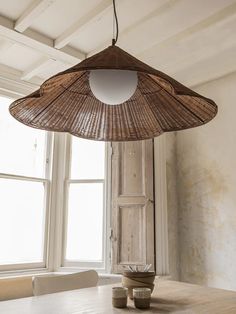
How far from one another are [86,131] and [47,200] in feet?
6.18

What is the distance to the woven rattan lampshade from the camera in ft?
4.75

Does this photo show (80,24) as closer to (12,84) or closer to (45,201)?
(12,84)

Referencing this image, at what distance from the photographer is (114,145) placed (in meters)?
→ 3.45

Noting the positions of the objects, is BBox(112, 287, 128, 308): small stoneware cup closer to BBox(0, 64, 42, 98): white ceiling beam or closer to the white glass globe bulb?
the white glass globe bulb

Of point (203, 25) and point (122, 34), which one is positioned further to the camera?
point (122, 34)

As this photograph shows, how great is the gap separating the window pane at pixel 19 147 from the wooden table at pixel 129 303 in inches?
68.0

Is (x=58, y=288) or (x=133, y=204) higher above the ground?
(x=133, y=204)

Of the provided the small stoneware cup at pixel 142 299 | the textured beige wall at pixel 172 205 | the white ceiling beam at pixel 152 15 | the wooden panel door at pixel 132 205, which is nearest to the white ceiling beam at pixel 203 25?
the white ceiling beam at pixel 152 15

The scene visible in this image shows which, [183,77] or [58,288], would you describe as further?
[183,77]

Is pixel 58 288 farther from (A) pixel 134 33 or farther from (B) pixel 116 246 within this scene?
(A) pixel 134 33

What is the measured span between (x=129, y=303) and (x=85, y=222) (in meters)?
1.83

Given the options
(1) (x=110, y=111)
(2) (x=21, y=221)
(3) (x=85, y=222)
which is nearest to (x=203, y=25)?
(1) (x=110, y=111)

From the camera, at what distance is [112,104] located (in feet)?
4.83

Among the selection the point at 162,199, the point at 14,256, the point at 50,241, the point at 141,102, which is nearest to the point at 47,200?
the point at 50,241
